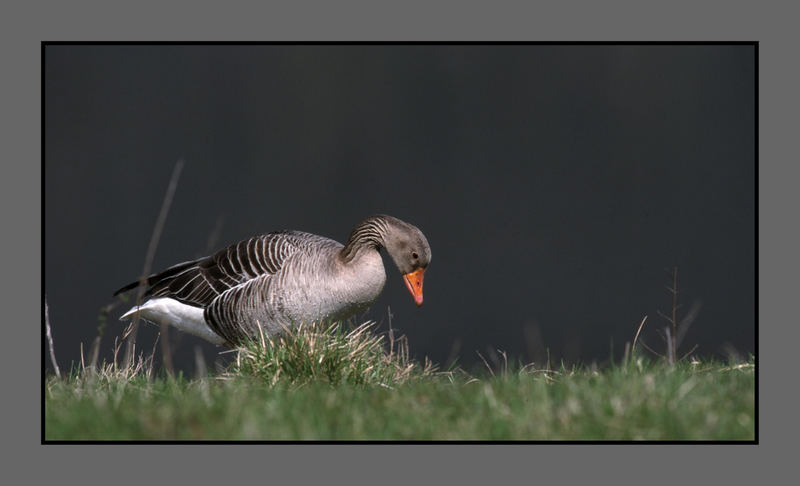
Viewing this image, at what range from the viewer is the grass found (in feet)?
16.1

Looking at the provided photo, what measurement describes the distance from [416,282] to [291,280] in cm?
94

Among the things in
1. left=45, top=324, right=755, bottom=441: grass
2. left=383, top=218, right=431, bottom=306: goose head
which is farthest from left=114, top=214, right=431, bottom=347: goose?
left=45, top=324, right=755, bottom=441: grass

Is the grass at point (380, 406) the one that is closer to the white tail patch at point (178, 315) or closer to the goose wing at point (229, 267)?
the goose wing at point (229, 267)

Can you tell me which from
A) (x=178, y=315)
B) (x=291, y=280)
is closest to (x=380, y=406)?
(x=291, y=280)

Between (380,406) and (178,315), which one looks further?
(178,315)

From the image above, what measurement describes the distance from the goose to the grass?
25.1 inches

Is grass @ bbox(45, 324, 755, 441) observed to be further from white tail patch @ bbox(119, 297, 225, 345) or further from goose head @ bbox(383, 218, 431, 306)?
white tail patch @ bbox(119, 297, 225, 345)

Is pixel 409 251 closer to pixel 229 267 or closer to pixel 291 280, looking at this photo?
pixel 291 280

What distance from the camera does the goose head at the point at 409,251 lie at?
22.2 ft

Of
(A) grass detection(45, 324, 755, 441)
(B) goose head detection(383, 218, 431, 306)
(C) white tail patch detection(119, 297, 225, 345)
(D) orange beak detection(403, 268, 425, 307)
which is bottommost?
(A) grass detection(45, 324, 755, 441)

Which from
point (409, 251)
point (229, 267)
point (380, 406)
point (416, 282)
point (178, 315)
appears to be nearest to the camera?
point (380, 406)

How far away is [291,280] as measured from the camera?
22.8 ft

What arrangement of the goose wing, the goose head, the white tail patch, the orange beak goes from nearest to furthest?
the goose head
the orange beak
the goose wing
the white tail patch

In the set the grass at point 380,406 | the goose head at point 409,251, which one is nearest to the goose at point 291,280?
the goose head at point 409,251
